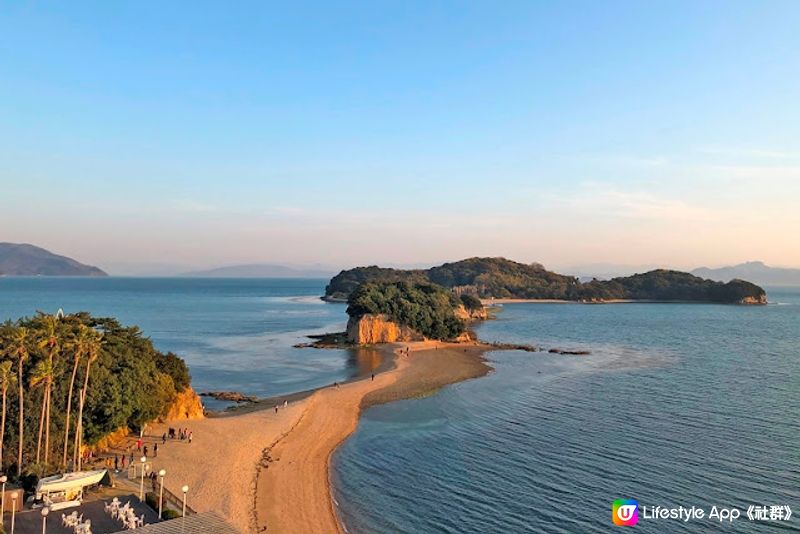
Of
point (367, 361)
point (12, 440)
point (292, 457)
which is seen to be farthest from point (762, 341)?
point (12, 440)

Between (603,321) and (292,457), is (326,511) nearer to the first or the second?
(292,457)

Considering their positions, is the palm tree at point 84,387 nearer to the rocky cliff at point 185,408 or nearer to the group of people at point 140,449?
the group of people at point 140,449

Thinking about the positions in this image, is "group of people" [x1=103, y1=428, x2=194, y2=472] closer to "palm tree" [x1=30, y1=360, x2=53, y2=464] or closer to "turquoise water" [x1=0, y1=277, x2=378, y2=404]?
"palm tree" [x1=30, y1=360, x2=53, y2=464]

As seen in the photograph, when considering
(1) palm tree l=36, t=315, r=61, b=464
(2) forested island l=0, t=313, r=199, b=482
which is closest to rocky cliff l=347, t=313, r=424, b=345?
(2) forested island l=0, t=313, r=199, b=482

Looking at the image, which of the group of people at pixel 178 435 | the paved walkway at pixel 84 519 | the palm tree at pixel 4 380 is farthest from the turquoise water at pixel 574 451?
the palm tree at pixel 4 380

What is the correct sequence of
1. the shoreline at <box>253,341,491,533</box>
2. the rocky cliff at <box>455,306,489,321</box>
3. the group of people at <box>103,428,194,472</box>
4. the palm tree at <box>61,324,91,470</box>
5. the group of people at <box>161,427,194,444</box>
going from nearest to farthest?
the shoreline at <box>253,341,491,533</box> → the palm tree at <box>61,324,91,470</box> → the group of people at <box>103,428,194,472</box> → the group of people at <box>161,427,194,444</box> → the rocky cliff at <box>455,306,489,321</box>

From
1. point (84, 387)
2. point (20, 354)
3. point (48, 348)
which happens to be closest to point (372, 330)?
point (84, 387)
